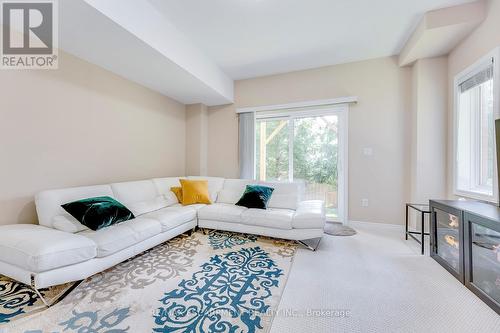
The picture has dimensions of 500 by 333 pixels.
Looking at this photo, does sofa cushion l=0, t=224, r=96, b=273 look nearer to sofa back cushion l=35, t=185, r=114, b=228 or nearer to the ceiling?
sofa back cushion l=35, t=185, r=114, b=228

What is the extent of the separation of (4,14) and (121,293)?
2776mm

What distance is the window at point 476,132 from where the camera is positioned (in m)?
2.28

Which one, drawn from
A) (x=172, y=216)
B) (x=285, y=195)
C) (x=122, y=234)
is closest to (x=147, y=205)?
(x=172, y=216)

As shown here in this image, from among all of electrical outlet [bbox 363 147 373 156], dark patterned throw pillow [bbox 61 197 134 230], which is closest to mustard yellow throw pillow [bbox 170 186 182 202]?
dark patterned throw pillow [bbox 61 197 134 230]

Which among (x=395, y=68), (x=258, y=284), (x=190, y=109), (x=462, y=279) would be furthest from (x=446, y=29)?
(x=190, y=109)

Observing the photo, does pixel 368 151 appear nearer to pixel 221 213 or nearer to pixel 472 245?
pixel 472 245

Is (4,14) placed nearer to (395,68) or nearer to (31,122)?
(31,122)

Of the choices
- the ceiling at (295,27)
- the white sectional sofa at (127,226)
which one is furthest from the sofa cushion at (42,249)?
the ceiling at (295,27)

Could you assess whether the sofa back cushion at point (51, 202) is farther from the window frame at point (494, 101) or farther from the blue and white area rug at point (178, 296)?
the window frame at point (494, 101)

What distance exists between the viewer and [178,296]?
1.68m

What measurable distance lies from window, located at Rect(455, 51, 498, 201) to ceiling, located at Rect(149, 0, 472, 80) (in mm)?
848

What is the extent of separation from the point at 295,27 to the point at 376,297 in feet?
9.79

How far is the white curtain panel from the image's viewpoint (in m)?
4.15

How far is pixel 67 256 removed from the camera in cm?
160
